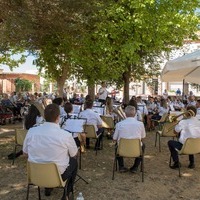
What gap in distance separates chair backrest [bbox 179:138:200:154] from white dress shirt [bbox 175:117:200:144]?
0.76ft

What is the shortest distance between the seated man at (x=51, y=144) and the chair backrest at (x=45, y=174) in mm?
154

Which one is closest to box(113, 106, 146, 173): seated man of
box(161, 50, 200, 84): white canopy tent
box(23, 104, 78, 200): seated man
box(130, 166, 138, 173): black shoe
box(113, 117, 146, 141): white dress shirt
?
box(113, 117, 146, 141): white dress shirt

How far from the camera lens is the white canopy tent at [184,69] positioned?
7.16 metres

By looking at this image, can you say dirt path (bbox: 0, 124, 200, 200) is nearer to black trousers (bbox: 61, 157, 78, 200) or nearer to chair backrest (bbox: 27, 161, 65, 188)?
black trousers (bbox: 61, 157, 78, 200)

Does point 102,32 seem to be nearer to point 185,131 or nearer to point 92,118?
point 92,118

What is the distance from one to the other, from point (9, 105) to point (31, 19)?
8.01 meters

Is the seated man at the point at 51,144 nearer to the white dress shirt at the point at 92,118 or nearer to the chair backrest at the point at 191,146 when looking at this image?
the chair backrest at the point at 191,146

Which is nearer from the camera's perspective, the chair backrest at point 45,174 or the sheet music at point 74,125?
the chair backrest at point 45,174

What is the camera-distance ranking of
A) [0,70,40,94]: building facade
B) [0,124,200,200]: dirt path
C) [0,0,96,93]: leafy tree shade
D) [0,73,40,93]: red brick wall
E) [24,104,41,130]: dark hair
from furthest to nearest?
1. [0,73,40,93]: red brick wall
2. [0,70,40,94]: building facade
3. [0,0,96,93]: leafy tree shade
4. [24,104,41,130]: dark hair
5. [0,124,200,200]: dirt path

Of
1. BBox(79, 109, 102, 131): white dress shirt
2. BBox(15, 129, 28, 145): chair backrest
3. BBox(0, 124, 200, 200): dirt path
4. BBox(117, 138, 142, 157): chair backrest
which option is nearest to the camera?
BBox(0, 124, 200, 200): dirt path

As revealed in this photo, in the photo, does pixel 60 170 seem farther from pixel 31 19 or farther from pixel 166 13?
pixel 166 13

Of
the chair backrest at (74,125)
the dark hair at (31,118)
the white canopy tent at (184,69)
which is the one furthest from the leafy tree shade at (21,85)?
the chair backrest at (74,125)

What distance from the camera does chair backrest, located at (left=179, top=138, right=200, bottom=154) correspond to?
6789 mm

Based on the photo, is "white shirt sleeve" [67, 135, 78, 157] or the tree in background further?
the tree in background
